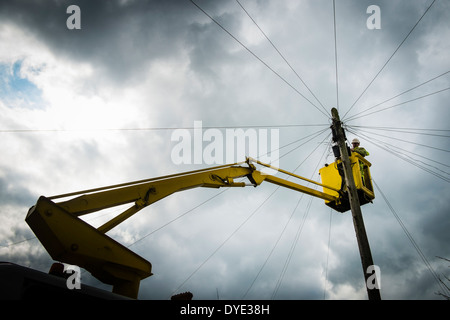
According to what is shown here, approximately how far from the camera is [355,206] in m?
7.05

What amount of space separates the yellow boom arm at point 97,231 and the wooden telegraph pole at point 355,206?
17.1 ft

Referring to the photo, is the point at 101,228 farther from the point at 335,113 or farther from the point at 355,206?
the point at 335,113

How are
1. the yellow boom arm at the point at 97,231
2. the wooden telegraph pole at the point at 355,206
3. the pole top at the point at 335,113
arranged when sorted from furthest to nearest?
the pole top at the point at 335,113 < the wooden telegraph pole at the point at 355,206 < the yellow boom arm at the point at 97,231

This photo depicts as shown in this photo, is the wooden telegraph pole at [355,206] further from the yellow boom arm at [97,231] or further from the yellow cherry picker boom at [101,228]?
the yellow boom arm at [97,231]

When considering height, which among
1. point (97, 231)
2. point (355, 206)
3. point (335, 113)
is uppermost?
A: point (335, 113)

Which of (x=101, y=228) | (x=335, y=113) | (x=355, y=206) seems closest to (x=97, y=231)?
(x=101, y=228)

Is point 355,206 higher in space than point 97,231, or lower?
higher

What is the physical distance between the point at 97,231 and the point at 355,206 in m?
6.91

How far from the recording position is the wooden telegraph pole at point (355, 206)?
19.0ft

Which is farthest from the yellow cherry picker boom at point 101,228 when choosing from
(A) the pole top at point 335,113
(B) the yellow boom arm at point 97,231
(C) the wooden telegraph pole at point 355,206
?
(A) the pole top at point 335,113

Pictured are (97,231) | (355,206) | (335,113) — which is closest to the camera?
(97,231)
